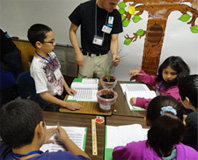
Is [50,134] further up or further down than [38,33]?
further down

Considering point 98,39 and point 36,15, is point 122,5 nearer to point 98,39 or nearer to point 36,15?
point 98,39

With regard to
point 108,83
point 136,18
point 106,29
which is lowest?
point 108,83

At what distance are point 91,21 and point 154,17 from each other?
101 centimetres

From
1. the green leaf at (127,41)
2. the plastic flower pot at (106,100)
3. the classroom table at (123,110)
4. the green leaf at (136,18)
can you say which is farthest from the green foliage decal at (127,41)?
the plastic flower pot at (106,100)

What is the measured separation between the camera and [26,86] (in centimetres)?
158

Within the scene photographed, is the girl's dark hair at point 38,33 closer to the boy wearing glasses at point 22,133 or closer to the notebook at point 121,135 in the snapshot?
the boy wearing glasses at point 22,133

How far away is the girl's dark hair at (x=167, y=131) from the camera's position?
0.67 meters

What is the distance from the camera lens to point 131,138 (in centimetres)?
98

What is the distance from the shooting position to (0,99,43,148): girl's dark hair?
66 centimetres

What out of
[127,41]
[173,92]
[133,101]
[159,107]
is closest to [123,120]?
[133,101]

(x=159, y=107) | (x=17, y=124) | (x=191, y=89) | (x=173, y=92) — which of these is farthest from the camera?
(x=173, y=92)

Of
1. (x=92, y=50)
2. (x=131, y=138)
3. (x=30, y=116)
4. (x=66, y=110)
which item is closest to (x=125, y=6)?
(x=92, y=50)

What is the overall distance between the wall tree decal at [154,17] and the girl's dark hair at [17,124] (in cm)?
199

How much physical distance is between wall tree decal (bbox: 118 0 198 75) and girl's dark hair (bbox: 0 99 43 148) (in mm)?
1992
